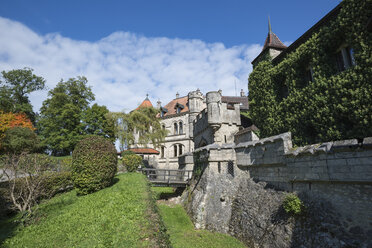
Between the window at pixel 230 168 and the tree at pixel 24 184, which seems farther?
the window at pixel 230 168

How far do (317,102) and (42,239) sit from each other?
1331 centimetres

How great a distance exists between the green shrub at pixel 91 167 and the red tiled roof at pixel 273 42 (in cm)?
1486

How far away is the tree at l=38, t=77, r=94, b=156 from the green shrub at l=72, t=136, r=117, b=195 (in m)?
18.4

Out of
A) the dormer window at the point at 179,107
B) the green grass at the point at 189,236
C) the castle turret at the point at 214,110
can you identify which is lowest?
the green grass at the point at 189,236

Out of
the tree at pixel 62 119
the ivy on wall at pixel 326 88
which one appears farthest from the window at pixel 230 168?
the tree at pixel 62 119

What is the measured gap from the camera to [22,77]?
30.8m

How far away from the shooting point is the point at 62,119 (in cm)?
2630

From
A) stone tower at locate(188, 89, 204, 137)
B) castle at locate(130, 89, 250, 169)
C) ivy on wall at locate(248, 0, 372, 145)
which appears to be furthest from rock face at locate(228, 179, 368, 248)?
stone tower at locate(188, 89, 204, 137)

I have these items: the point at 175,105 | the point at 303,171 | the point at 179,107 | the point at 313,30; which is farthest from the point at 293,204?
the point at 175,105

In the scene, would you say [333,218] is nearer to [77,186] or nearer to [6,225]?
[77,186]

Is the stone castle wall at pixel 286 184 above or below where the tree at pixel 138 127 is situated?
below

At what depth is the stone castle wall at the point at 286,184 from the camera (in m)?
5.42

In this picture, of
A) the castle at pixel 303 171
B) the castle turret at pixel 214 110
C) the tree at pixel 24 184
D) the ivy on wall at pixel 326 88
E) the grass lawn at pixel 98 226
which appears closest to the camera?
the grass lawn at pixel 98 226

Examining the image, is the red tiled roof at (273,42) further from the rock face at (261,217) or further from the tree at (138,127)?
the tree at (138,127)
